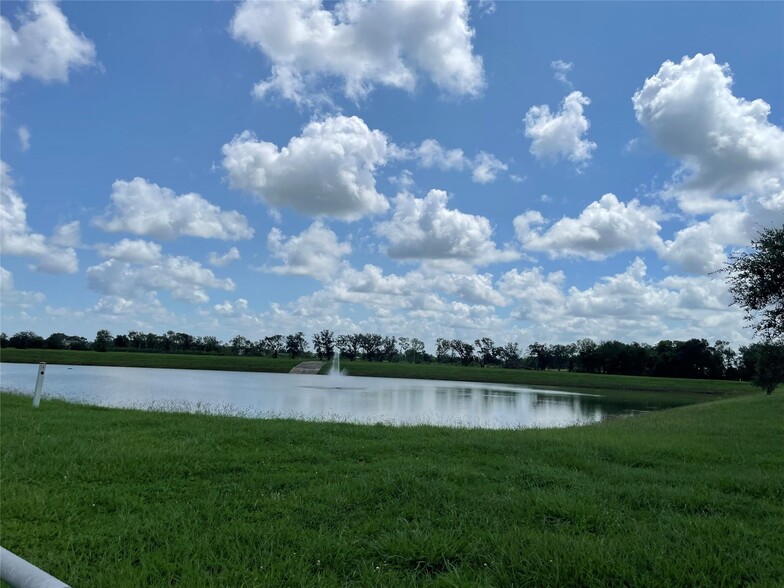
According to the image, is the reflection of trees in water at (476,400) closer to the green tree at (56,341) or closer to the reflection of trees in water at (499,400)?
the reflection of trees in water at (499,400)

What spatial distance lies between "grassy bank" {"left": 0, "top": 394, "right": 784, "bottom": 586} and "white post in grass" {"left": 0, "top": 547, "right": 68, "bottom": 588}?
7.22 feet

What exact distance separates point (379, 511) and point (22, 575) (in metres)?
4.02

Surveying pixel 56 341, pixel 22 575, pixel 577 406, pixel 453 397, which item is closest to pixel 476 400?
pixel 453 397

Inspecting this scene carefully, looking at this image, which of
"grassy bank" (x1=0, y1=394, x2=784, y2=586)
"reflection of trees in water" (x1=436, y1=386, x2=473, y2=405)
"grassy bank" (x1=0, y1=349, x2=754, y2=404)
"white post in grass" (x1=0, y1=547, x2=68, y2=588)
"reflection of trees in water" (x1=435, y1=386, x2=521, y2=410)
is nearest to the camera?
"white post in grass" (x1=0, y1=547, x2=68, y2=588)

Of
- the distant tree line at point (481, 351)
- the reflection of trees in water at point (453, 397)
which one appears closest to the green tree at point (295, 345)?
the distant tree line at point (481, 351)

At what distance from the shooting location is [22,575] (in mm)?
2096

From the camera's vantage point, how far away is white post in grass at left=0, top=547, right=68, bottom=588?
199 centimetres

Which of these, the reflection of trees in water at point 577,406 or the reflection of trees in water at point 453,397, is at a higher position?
the reflection of trees in water at point 453,397

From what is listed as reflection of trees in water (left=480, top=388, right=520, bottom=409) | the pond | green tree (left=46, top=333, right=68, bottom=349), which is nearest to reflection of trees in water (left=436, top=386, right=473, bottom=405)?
the pond

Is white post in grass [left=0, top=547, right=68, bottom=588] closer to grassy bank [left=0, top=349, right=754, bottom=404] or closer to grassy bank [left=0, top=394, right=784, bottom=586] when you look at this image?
grassy bank [left=0, top=394, right=784, bottom=586]

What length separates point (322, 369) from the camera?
9800 centimetres

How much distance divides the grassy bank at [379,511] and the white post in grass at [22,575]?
2.20 metres

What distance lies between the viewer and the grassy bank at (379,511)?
437cm

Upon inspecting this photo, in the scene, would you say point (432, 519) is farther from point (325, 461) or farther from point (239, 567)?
point (325, 461)
